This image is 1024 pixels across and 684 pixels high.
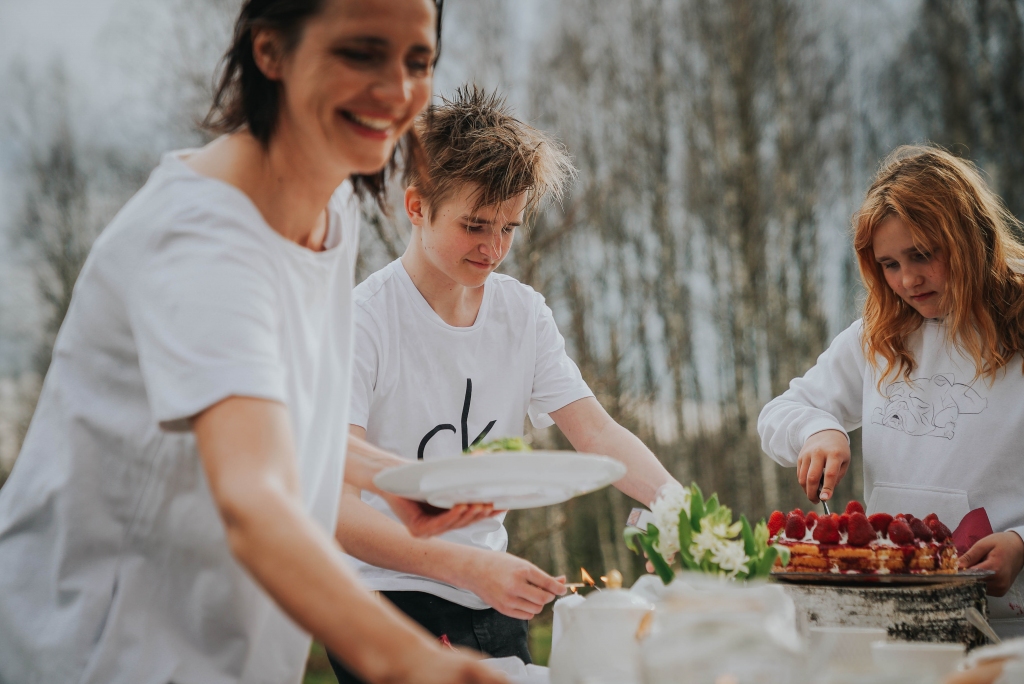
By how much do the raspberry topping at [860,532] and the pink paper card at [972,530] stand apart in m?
0.43

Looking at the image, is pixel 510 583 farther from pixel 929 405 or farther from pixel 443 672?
pixel 929 405

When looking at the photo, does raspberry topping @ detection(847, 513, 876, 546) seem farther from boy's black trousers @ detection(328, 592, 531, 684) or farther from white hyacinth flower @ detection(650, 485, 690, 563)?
boy's black trousers @ detection(328, 592, 531, 684)

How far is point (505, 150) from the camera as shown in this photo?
2.43 m

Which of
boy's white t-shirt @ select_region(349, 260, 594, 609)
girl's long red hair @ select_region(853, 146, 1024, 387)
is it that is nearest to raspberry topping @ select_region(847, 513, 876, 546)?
girl's long red hair @ select_region(853, 146, 1024, 387)

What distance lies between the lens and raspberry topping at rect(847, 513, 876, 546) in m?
1.91

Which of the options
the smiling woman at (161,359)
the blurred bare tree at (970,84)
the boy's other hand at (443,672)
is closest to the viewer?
the boy's other hand at (443,672)

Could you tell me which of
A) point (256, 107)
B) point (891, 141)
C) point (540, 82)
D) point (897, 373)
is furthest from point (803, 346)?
point (256, 107)

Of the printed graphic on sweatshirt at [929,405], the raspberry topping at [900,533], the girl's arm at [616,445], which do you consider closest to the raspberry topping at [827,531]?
the raspberry topping at [900,533]

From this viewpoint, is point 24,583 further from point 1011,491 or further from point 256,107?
point 1011,491

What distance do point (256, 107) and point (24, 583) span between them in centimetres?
84

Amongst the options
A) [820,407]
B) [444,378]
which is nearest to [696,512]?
[444,378]

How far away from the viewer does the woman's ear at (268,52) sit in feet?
4.34

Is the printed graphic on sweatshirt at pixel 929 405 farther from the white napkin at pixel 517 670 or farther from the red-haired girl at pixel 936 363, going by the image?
the white napkin at pixel 517 670

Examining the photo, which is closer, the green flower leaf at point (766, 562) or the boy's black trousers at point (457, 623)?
the green flower leaf at point (766, 562)
